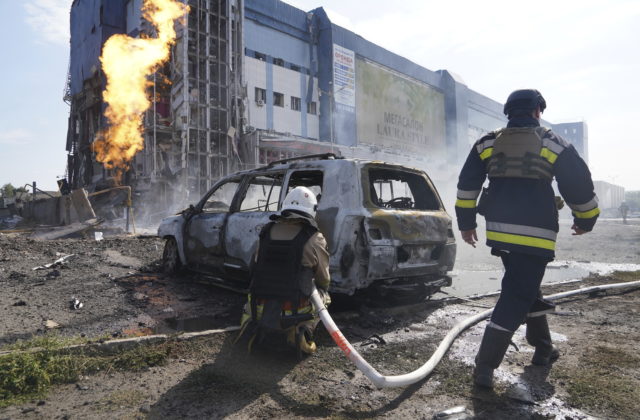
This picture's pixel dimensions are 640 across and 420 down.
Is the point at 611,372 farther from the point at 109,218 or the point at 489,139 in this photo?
the point at 109,218

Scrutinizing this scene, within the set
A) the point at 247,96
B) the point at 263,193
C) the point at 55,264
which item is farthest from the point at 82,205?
the point at 247,96

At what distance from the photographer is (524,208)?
2869mm

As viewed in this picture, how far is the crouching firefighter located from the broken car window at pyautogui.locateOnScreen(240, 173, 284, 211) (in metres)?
1.73

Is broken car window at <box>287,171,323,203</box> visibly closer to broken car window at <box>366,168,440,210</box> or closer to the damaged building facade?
broken car window at <box>366,168,440,210</box>

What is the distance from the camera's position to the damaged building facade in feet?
61.9

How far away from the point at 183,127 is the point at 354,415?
18115 millimetres

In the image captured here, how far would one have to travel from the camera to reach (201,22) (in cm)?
1967

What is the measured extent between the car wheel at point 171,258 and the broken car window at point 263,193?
1.82 m

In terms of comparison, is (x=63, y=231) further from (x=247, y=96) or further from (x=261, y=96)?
(x=261, y=96)

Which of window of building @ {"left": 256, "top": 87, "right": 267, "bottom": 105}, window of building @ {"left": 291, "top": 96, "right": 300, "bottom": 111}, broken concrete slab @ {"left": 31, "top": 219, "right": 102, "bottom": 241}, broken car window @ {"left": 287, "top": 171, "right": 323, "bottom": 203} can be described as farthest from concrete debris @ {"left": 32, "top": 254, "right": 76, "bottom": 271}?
window of building @ {"left": 291, "top": 96, "right": 300, "bottom": 111}

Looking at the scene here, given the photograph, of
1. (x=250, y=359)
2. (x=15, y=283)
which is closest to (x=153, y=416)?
(x=250, y=359)

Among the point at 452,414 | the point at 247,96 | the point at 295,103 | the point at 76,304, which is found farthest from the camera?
the point at 295,103

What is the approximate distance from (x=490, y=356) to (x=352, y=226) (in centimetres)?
179

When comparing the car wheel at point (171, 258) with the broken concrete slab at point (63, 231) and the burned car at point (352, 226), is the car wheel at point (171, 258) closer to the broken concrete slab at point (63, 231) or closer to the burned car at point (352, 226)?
the burned car at point (352, 226)
